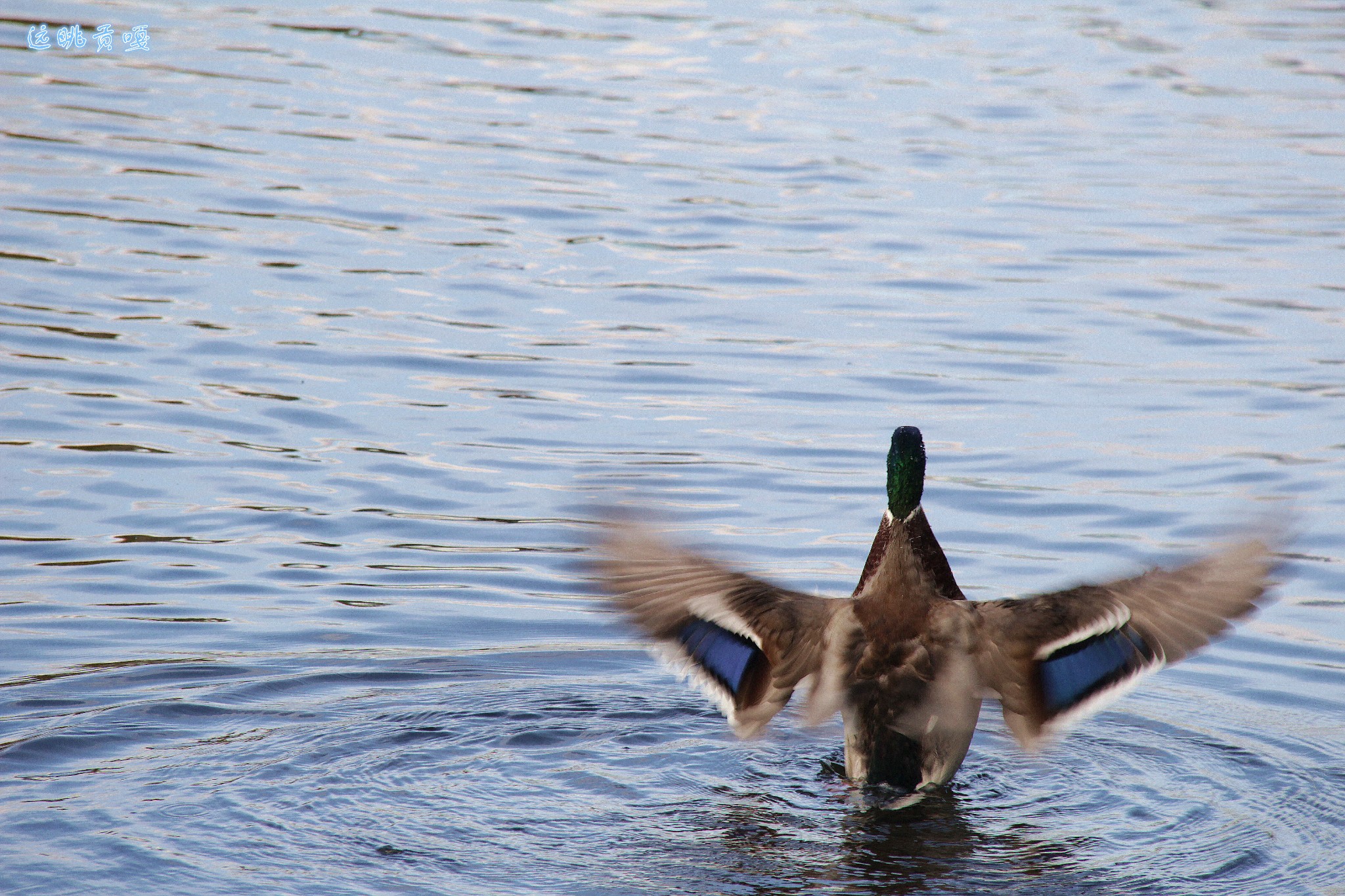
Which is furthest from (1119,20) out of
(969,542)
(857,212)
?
(969,542)

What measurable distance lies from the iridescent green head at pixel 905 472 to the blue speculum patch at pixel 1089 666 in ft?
2.11

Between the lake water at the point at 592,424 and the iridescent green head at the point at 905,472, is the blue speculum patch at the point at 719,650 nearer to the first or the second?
the lake water at the point at 592,424

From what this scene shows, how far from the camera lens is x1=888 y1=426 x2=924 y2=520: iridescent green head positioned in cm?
558

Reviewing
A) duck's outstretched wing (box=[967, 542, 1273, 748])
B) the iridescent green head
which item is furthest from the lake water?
the iridescent green head

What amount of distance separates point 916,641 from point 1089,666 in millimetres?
491

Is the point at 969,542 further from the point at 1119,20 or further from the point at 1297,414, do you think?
the point at 1119,20

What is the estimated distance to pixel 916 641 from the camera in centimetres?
532

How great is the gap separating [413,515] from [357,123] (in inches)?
292

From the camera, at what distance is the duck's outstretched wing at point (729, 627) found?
5.32 m

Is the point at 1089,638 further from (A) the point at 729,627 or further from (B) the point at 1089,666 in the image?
(A) the point at 729,627

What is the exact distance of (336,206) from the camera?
12.3 meters

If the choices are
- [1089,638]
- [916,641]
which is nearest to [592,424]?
[916,641]

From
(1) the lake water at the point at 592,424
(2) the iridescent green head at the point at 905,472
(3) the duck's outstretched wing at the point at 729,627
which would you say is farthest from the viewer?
(2) the iridescent green head at the point at 905,472

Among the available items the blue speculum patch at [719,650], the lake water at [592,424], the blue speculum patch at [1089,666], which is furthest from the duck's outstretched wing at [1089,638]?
the blue speculum patch at [719,650]
